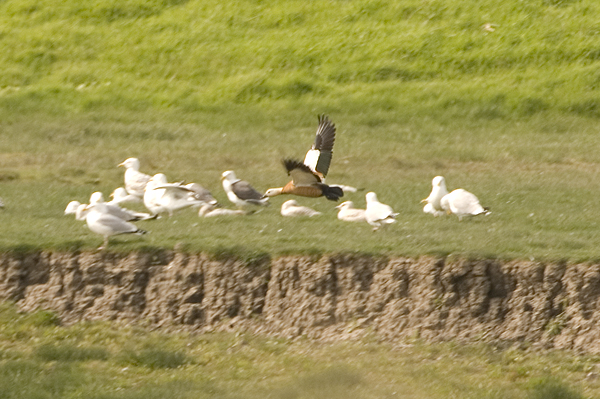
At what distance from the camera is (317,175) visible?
49.2 feet

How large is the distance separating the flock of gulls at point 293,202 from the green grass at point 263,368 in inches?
77.4

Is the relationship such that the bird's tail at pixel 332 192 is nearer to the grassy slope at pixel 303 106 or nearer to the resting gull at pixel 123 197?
the grassy slope at pixel 303 106

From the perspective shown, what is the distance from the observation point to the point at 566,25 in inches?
1161

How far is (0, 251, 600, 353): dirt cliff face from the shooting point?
11.9 meters

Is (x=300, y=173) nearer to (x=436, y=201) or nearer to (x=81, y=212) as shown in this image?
(x=436, y=201)

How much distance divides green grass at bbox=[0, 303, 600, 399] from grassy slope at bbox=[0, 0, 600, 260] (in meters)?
1.65

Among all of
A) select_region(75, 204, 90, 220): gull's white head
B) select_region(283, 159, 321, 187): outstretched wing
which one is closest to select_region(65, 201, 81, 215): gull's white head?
select_region(75, 204, 90, 220): gull's white head

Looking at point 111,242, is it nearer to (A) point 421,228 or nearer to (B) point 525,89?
(A) point 421,228

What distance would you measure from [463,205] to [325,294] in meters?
3.48

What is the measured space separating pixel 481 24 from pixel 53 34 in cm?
1208

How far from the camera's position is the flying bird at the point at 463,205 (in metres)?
15.1

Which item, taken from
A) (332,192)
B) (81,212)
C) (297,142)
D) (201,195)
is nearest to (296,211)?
(332,192)

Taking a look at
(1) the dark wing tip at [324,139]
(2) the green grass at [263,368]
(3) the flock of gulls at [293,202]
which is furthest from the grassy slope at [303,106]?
(2) the green grass at [263,368]

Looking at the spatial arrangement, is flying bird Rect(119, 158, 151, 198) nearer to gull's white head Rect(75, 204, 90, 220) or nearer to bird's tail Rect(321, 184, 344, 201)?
gull's white head Rect(75, 204, 90, 220)
